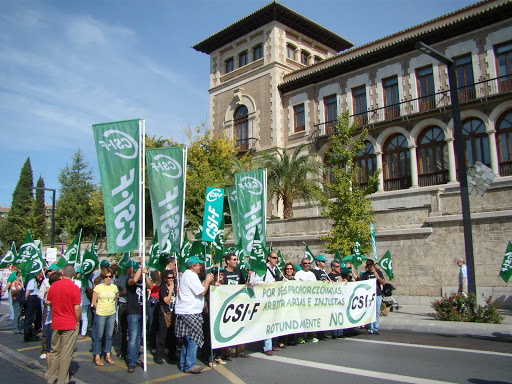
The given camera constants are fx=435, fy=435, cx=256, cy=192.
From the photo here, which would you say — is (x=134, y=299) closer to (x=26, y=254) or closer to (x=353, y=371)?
(x=353, y=371)

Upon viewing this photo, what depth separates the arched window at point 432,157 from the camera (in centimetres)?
2523

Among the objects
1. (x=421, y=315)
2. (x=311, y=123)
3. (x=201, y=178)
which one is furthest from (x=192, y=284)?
(x=311, y=123)

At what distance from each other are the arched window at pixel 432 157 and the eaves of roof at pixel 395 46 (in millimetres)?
5305

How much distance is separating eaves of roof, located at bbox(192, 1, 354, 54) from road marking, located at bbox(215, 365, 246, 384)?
30.3 m

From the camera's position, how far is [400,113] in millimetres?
26672

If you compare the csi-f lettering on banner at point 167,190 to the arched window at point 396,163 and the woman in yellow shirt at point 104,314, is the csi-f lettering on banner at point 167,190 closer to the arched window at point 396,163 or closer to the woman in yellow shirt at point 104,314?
the woman in yellow shirt at point 104,314

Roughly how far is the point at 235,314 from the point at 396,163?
21781 mm

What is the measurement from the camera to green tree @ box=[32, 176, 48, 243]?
180ft

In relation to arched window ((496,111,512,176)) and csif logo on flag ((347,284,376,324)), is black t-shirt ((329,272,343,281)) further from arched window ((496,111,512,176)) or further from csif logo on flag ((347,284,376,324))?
arched window ((496,111,512,176))

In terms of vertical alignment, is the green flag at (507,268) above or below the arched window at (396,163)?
below

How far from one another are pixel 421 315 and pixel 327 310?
553 cm

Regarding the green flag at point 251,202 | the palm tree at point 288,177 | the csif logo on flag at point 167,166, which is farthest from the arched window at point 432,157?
the csif logo on flag at point 167,166

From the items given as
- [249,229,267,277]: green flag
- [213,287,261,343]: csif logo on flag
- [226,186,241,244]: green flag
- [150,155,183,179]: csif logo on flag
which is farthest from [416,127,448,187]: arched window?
[213,287,261,343]: csif logo on flag

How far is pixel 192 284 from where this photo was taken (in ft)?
23.5
